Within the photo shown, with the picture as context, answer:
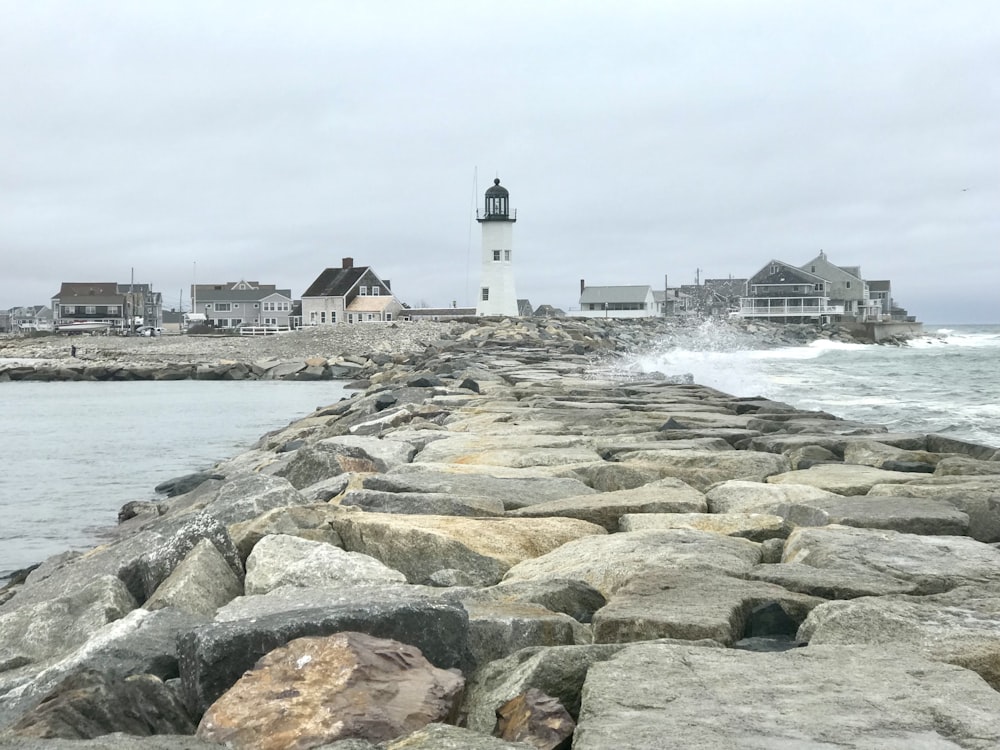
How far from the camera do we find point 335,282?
57531 millimetres

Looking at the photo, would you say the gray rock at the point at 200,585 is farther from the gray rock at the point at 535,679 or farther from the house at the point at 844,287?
the house at the point at 844,287

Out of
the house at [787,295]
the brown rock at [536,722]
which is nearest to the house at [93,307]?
the house at [787,295]

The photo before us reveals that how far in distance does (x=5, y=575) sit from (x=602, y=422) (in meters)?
4.41

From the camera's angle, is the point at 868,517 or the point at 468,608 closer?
the point at 468,608

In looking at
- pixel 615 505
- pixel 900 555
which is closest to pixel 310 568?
pixel 615 505

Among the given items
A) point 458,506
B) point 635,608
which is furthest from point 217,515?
point 635,608

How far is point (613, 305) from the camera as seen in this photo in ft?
232

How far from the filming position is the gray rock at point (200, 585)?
11.4 feet

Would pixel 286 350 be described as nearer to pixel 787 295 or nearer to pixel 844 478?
pixel 844 478

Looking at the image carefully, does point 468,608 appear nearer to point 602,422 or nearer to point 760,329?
point 602,422

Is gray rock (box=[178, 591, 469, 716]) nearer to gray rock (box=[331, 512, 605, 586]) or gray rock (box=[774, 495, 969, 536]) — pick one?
gray rock (box=[331, 512, 605, 586])

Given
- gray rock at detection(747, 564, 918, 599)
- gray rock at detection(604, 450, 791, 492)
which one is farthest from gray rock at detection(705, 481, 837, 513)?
gray rock at detection(747, 564, 918, 599)

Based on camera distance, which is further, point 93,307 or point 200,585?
point 93,307

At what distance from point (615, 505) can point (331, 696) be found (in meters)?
2.37
